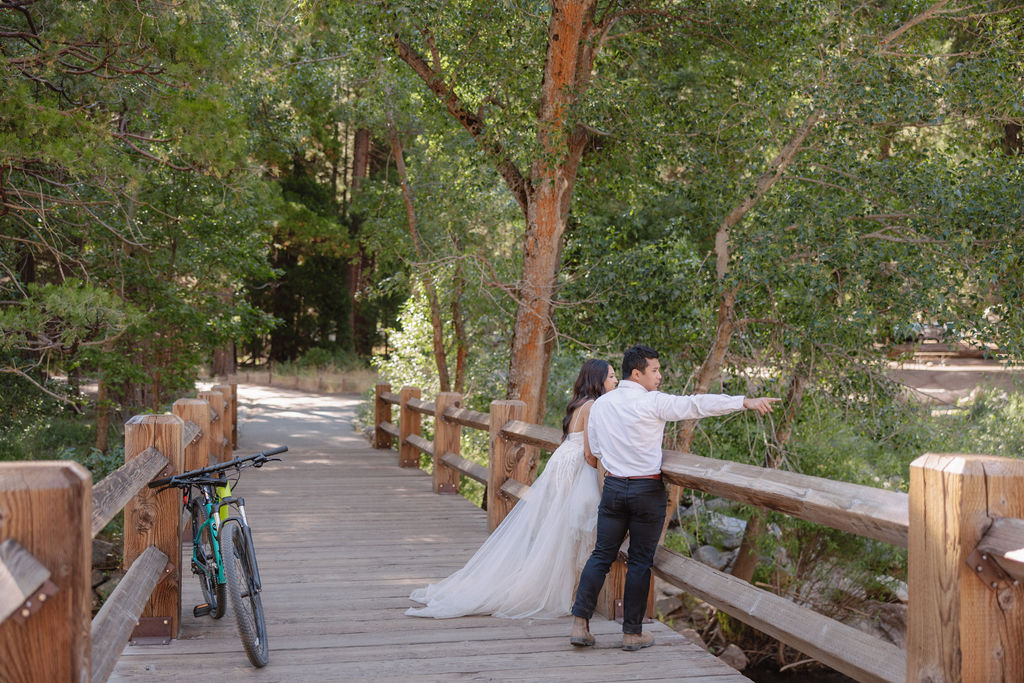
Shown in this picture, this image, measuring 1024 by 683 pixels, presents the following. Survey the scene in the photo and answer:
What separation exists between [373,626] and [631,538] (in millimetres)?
1502

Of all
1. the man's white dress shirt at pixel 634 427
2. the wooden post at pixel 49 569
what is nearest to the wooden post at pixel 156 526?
the man's white dress shirt at pixel 634 427

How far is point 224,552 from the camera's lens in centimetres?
429

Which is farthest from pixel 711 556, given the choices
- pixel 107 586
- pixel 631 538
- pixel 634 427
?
pixel 634 427

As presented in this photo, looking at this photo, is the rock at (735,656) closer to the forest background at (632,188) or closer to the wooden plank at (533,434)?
the forest background at (632,188)

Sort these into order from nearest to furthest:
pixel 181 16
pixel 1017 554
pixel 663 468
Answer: pixel 1017 554
pixel 663 468
pixel 181 16

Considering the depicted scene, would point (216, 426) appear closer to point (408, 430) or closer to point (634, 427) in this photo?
point (408, 430)

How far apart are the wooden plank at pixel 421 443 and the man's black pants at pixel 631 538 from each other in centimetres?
600

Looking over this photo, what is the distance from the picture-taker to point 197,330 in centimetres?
1436

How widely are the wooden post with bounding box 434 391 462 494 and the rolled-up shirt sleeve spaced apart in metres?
5.29

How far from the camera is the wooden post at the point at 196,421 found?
6375 millimetres

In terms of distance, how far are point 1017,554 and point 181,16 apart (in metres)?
8.87

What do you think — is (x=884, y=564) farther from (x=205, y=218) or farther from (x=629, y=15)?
(x=205, y=218)

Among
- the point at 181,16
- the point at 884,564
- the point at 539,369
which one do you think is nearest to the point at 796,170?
the point at 539,369

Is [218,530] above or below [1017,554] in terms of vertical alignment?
below
